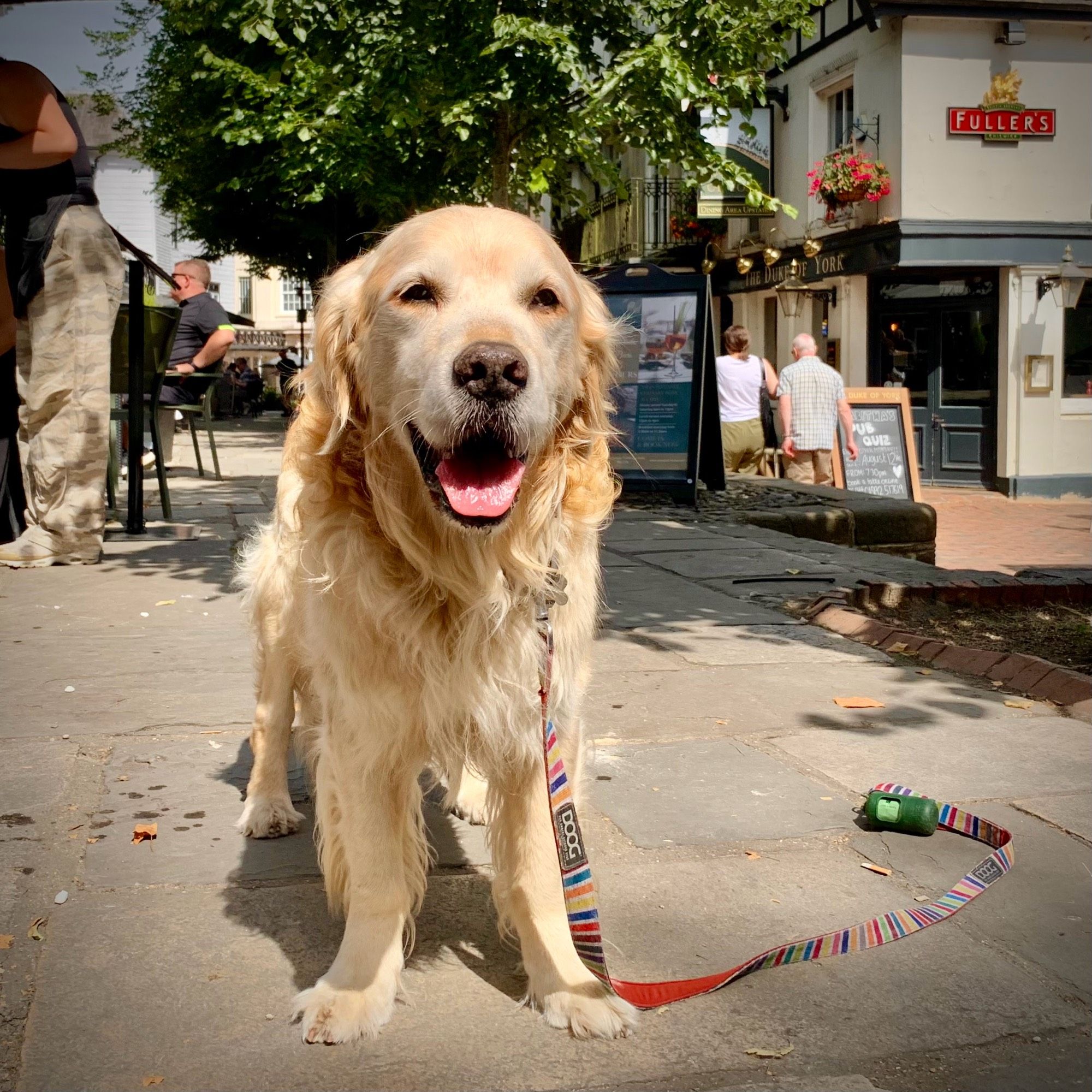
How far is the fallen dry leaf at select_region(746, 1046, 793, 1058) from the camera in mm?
2043

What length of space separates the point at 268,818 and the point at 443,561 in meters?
1.09

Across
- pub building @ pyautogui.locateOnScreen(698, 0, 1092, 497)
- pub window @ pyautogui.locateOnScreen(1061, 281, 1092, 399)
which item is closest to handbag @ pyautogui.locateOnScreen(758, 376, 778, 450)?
pub building @ pyautogui.locateOnScreen(698, 0, 1092, 497)

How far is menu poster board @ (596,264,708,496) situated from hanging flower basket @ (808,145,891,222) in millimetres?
9816

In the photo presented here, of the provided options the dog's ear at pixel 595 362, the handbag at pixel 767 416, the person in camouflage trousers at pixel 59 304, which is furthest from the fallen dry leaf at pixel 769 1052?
the handbag at pixel 767 416

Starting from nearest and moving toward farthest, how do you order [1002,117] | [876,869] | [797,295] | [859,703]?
[876,869], [859,703], [1002,117], [797,295]

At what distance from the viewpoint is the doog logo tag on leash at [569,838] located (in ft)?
7.47

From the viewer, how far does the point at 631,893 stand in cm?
269

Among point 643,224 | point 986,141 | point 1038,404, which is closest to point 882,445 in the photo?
point 1038,404

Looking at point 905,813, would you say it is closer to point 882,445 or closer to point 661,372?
point 661,372

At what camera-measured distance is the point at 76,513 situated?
21.6 feet

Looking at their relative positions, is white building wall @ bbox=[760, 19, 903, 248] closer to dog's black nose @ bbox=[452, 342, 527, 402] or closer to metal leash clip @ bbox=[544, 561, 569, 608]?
metal leash clip @ bbox=[544, 561, 569, 608]

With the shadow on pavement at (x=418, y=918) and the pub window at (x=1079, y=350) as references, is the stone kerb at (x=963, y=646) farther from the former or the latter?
the pub window at (x=1079, y=350)

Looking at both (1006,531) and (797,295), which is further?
(797,295)

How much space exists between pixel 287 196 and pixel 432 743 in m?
19.6
